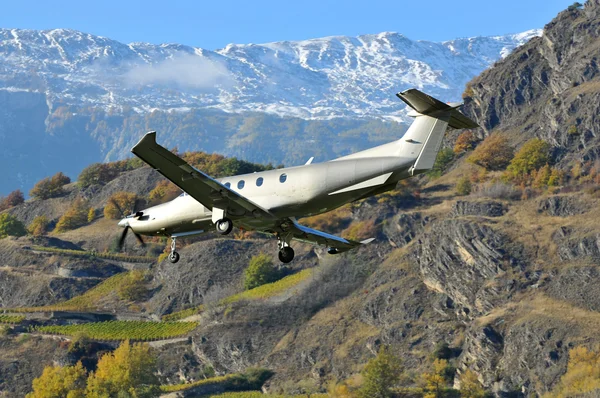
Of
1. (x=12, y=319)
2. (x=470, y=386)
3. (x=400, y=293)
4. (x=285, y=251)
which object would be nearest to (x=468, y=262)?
(x=400, y=293)

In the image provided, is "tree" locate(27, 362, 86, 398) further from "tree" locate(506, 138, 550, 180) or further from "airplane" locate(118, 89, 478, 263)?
"airplane" locate(118, 89, 478, 263)

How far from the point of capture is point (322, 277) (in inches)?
6186

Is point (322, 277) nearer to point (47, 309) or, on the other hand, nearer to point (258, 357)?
point (258, 357)

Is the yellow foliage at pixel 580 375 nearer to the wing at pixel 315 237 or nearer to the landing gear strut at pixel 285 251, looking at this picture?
the wing at pixel 315 237

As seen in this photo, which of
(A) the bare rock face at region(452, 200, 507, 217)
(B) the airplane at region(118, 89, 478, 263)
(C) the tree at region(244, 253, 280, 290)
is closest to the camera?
(B) the airplane at region(118, 89, 478, 263)

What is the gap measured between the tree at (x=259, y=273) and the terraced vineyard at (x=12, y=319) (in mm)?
38600

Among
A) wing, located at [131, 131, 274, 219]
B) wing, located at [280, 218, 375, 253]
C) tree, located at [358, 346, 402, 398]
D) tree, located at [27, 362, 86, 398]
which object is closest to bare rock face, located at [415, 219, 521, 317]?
tree, located at [358, 346, 402, 398]

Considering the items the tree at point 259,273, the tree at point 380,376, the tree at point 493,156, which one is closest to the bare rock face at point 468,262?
the tree at point 380,376

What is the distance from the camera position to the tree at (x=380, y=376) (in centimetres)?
12138

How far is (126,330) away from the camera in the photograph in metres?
157

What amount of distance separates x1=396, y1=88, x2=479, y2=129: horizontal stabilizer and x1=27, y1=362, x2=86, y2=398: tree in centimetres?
Answer: 10351

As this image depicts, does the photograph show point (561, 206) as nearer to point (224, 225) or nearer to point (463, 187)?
point (463, 187)

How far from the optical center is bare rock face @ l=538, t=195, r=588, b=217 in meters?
155

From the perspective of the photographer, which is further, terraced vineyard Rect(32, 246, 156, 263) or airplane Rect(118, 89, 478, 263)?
terraced vineyard Rect(32, 246, 156, 263)
